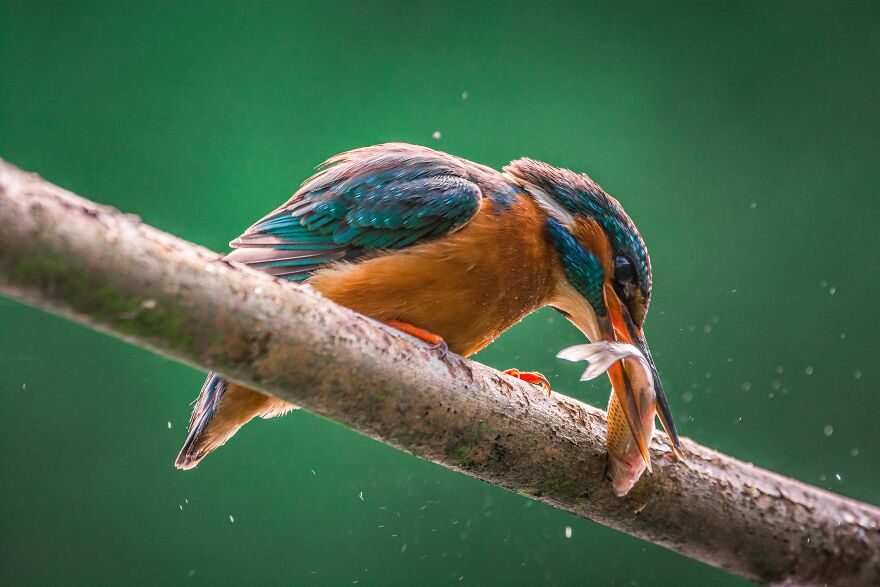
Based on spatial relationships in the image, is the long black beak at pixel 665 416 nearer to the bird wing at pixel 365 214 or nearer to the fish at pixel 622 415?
the fish at pixel 622 415

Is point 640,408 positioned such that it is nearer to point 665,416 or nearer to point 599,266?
point 665,416

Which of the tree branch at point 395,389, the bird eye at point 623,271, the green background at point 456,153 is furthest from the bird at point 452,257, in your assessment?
the green background at point 456,153

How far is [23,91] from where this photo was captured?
130 inches

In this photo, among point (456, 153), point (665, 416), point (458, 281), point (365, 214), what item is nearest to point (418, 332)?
point (458, 281)

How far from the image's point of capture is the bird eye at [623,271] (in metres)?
2.32

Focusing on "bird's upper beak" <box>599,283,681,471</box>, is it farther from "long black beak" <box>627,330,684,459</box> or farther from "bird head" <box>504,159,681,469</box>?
"bird head" <box>504,159,681,469</box>

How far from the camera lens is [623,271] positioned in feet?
7.63

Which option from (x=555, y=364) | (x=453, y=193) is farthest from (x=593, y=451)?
(x=555, y=364)

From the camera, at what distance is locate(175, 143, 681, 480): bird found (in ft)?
6.88

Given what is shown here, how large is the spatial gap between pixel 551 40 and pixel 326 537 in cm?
265

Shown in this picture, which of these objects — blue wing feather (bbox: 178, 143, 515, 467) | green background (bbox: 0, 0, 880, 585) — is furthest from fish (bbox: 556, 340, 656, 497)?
green background (bbox: 0, 0, 880, 585)

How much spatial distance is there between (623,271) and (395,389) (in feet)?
3.16

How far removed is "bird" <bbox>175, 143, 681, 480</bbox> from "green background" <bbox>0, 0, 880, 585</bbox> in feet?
4.32

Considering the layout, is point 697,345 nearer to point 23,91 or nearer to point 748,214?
point 748,214
